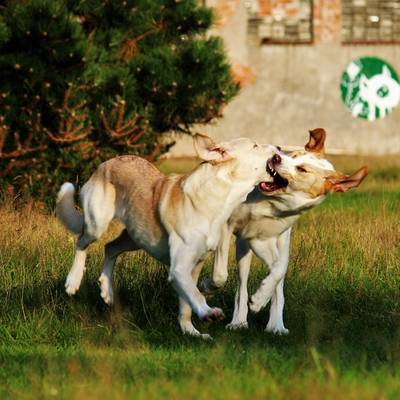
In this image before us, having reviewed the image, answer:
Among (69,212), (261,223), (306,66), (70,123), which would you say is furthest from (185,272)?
(306,66)

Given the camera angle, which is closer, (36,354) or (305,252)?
(36,354)

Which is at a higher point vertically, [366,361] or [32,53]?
[32,53]

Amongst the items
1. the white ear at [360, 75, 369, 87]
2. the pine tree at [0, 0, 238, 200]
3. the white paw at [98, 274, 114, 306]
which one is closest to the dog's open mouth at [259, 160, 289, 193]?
the white paw at [98, 274, 114, 306]

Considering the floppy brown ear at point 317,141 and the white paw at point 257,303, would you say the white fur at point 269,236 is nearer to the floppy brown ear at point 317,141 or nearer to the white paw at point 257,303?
the white paw at point 257,303

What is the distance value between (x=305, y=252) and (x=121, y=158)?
2059 millimetres

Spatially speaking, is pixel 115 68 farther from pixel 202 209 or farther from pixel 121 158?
pixel 202 209

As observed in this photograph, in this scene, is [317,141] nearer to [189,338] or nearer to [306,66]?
[189,338]

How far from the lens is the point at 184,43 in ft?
46.7

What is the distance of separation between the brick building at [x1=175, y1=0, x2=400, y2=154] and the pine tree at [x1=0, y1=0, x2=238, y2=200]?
45.6 feet

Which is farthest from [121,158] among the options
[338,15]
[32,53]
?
[338,15]

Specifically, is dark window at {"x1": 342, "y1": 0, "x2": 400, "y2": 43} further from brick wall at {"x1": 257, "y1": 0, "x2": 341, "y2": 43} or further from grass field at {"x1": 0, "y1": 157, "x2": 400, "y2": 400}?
grass field at {"x1": 0, "y1": 157, "x2": 400, "y2": 400}

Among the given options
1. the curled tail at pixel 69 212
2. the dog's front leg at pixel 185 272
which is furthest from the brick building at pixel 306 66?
the dog's front leg at pixel 185 272

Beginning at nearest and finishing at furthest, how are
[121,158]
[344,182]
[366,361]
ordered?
[366,361] < [344,182] < [121,158]

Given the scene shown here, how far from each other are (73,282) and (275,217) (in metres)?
1.43
